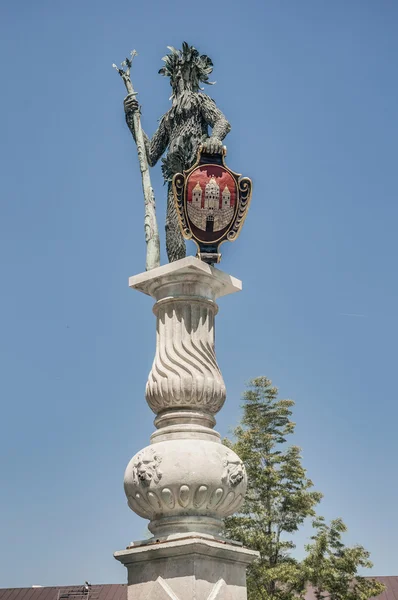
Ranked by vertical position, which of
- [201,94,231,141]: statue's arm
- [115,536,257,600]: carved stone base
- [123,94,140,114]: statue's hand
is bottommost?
[115,536,257,600]: carved stone base

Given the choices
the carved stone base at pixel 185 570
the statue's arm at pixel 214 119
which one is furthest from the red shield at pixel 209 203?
the carved stone base at pixel 185 570

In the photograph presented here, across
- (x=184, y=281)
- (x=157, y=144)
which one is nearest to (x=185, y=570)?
(x=184, y=281)

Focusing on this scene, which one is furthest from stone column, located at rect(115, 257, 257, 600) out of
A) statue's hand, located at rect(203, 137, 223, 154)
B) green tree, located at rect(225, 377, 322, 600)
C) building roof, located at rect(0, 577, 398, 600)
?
building roof, located at rect(0, 577, 398, 600)

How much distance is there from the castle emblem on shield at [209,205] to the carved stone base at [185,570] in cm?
296

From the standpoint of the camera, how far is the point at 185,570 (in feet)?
26.2

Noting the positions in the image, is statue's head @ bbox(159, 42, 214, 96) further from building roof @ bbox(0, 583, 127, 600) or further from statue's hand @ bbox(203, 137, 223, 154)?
building roof @ bbox(0, 583, 127, 600)

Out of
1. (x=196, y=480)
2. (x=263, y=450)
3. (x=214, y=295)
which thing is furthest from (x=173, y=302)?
(x=263, y=450)

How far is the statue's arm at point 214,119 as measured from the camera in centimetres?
994

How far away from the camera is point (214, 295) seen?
9633 mm

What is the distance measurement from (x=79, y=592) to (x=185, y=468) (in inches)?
1303

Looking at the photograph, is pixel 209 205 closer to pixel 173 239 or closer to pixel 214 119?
pixel 173 239

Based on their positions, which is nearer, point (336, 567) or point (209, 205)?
point (209, 205)

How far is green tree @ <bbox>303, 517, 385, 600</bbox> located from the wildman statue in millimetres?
16777

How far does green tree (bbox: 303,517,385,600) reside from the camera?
81.3 ft
